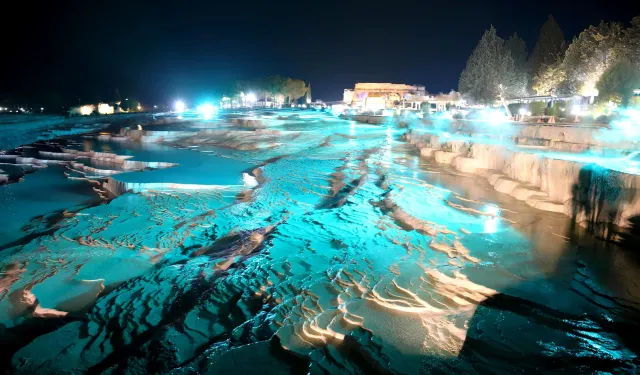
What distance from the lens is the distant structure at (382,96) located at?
206ft

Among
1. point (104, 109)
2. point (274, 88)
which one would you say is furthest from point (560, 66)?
point (274, 88)

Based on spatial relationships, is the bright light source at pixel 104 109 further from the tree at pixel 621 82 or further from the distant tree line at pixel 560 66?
the tree at pixel 621 82

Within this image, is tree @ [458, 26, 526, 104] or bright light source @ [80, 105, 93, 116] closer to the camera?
tree @ [458, 26, 526, 104]

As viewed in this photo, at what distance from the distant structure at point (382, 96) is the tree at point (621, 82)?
34.2 meters

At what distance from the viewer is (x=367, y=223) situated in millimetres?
7164

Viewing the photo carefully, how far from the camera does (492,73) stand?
34.3m

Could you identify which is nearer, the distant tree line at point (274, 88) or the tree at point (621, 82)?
the tree at point (621, 82)

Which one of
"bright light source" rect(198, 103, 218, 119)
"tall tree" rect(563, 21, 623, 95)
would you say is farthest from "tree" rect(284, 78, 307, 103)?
"tall tree" rect(563, 21, 623, 95)

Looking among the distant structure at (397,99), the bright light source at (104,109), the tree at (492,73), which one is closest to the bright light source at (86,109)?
the bright light source at (104,109)

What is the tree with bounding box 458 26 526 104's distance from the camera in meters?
34.3

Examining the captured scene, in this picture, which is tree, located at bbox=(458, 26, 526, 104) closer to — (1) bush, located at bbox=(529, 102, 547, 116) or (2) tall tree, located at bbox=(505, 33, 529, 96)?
(2) tall tree, located at bbox=(505, 33, 529, 96)

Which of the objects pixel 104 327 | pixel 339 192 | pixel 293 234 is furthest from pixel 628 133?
pixel 104 327

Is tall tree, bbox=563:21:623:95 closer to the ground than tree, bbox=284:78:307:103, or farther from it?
closer to the ground

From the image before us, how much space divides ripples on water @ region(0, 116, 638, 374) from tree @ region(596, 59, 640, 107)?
14.4 m
